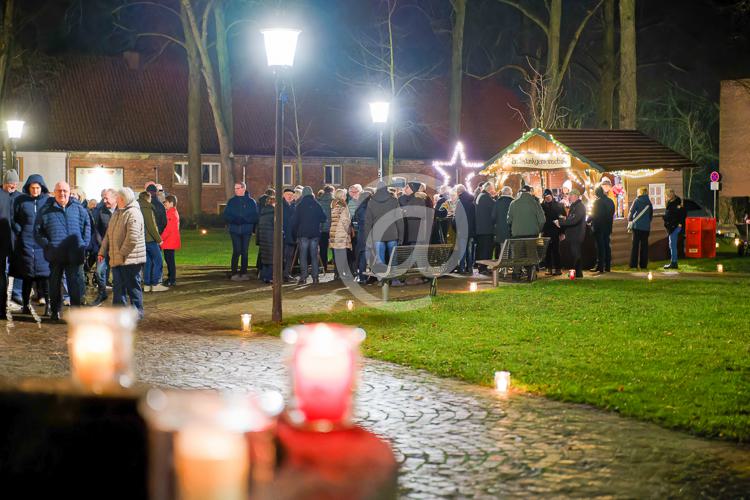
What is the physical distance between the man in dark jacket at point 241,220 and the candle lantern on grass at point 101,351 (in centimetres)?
1744

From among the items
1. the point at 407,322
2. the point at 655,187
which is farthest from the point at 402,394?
the point at 655,187

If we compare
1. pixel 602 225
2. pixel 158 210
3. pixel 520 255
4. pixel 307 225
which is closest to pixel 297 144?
pixel 602 225

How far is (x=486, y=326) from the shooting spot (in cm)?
1401

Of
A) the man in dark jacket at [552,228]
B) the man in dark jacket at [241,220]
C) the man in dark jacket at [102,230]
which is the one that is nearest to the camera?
the man in dark jacket at [102,230]

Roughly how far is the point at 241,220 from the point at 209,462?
18594mm

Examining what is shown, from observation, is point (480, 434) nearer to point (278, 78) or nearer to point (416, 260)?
point (278, 78)

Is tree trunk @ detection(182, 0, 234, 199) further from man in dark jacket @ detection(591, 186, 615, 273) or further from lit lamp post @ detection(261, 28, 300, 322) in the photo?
lit lamp post @ detection(261, 28, 300, 322)

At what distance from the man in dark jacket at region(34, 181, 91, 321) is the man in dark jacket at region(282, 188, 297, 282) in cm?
586

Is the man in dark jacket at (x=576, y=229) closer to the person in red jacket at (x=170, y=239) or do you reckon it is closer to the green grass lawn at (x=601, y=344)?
the green grass lawn at (x=601, y=344)

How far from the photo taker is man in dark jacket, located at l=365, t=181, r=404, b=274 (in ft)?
→ 63.0

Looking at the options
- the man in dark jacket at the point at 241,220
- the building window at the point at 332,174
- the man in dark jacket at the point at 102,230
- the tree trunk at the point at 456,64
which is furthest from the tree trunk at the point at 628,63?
the building window at the point at 332,174

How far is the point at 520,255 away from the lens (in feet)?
65.5

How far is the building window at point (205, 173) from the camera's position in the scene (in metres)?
51.0

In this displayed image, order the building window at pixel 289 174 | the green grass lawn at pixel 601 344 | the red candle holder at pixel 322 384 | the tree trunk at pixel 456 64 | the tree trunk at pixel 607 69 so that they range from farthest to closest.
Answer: the building window at pixel 289 174
the tree trunk at pixel 456 64
the tree trunk at pixel 607 69
the green grass lawn at pixel 601 344
the red candle holder at pixel 322 384
